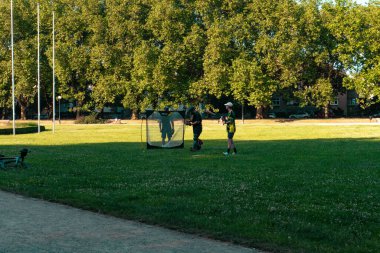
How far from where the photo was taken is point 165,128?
21562 millimetres

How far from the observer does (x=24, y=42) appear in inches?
2719

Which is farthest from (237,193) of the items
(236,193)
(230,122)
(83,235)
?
(230,122)

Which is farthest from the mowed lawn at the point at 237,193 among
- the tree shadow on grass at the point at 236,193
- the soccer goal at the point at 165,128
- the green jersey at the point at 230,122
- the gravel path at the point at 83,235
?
the soccer goal at the point at 165,128

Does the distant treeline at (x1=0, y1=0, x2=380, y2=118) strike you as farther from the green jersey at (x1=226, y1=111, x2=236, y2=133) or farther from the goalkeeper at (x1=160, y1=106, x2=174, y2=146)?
the green jersey at (x1=226, y1=111, x2=236, y2=133)

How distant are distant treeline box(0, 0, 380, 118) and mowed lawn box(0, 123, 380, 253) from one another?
153 ft

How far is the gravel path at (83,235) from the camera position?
5719mm

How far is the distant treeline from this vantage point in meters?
62.2

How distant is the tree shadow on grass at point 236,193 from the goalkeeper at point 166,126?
16.0 ft

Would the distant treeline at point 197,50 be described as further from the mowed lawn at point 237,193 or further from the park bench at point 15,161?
the park bench at point 15,161

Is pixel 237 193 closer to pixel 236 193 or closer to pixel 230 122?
pixel 236 193

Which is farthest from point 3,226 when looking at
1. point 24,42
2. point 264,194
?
point 24,42

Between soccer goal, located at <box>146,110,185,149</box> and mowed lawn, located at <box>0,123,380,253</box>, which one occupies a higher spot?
soccer goal, located at <box>146,110,185,149</box>

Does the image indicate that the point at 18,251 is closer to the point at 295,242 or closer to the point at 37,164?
the point at 295,242

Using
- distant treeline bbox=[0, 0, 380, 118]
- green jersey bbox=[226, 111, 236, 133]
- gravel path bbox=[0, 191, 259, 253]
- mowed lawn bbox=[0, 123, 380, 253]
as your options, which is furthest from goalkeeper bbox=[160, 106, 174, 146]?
distant treeline bbox=[0, 0, 380, 118]
